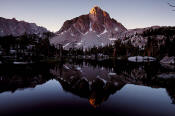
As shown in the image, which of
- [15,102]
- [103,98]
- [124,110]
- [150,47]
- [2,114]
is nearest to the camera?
[2,114]

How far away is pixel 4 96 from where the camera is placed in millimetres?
21031

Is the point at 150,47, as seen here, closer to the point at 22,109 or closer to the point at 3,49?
the point at 3,49

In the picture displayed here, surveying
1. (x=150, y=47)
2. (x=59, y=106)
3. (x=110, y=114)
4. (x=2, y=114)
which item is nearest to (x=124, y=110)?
(x=110, y=114)

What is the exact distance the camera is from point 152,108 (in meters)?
16.4

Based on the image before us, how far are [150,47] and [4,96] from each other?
152 metres

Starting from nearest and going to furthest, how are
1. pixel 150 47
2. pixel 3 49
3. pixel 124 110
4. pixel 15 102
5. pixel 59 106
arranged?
pixel 124 110, pixel 59 106, pixel 15 102, pixel 3 49, pixel 150 47

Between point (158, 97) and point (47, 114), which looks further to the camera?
point (158, 97)

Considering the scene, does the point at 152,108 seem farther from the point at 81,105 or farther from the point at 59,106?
the point at 59,106

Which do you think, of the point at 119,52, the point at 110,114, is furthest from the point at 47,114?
the point at 119,52

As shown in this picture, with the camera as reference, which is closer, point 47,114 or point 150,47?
point 47,114

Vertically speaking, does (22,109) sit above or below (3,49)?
below

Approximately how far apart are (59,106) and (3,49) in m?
122

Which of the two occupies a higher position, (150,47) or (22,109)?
(150,47)

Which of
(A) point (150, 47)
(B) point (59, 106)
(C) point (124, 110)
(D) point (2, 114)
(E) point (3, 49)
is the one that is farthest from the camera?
(A) point (150, 47)
